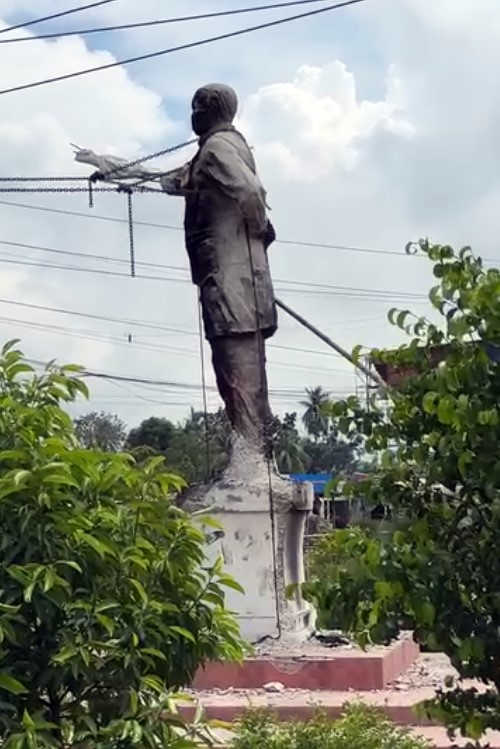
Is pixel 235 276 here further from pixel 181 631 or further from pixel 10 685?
pixel 10 685

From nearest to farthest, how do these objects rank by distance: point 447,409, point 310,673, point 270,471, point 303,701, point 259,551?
point 447,409
point 303,701
point 310,673
point 259,551
point 270,471

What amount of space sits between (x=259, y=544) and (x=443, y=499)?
6024 mm

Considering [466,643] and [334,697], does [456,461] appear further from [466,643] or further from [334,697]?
[334,697]

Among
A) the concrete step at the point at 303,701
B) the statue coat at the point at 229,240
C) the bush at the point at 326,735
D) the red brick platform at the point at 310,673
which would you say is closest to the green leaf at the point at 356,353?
the bush at the point at 326,735

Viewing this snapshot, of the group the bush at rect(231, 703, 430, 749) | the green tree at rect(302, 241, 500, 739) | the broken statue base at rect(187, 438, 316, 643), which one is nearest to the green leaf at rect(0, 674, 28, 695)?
the green tree at rect(302, 241, 500, 739)

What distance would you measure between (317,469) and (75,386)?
156 ft

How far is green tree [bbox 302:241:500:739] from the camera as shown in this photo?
2904 millimetres

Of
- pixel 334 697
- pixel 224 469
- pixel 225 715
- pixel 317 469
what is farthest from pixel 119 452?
pixel 317 469

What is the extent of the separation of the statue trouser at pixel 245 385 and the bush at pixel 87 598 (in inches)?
232

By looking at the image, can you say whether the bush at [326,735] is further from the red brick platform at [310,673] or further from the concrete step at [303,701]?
the red brick platform at [310,673]

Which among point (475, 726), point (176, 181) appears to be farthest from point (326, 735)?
point (176, 181)

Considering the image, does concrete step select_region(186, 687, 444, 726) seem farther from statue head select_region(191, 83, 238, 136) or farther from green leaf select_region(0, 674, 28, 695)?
statue head select_region(191, 83, 238, 136)

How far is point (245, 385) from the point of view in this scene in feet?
31.1

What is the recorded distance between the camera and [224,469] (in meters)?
9.46
